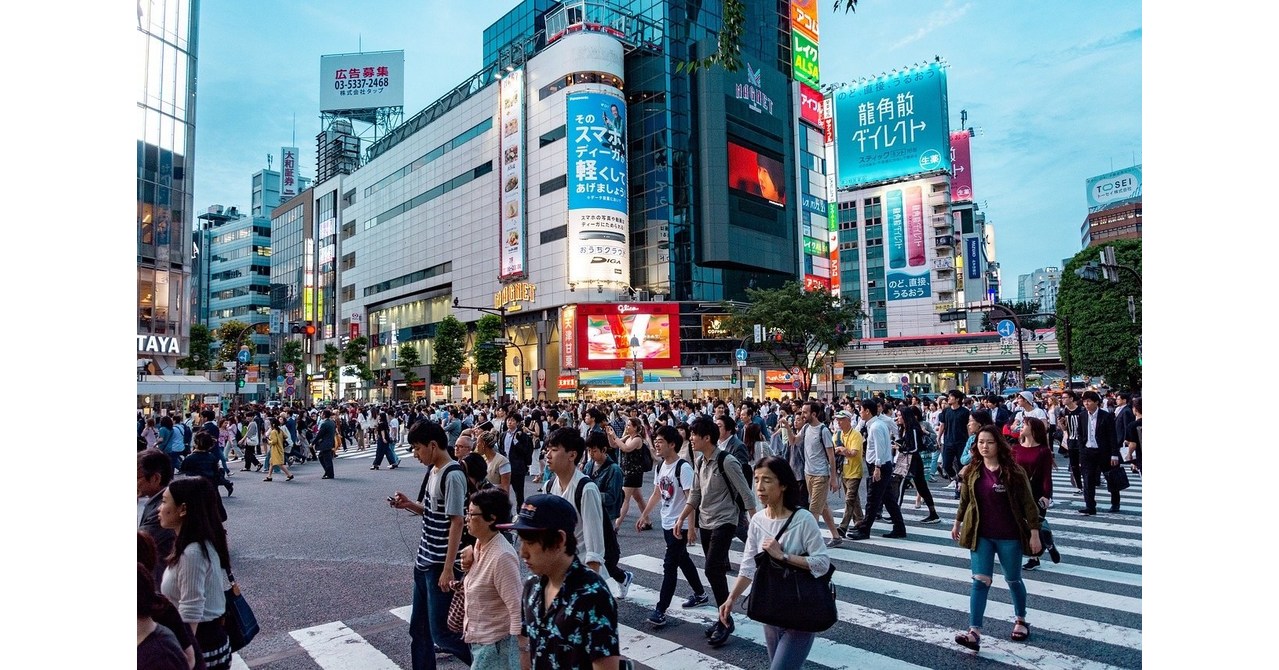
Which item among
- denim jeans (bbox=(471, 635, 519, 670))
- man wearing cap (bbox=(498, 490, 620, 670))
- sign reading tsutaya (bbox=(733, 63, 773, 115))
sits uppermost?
sign reading tsutaya (bbox=(733, 63, 773, 115))

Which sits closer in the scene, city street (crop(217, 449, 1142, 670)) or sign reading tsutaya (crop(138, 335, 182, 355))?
city street (crop(217, 449, 1142, 670))

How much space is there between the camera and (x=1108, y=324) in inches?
1380

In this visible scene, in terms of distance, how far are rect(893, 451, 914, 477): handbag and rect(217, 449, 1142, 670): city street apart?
812 millimetres

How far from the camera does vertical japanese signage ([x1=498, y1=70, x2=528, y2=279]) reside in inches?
2254

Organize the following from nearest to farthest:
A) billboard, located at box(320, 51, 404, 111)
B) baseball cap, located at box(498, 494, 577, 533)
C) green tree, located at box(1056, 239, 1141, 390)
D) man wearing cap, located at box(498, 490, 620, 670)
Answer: man wearing cap, located at box(498, 490, 620, 670)
baseball cap, located at box(498, 494, 577, 533)
green tree, located at box(1056, 239, 1141, 390)
billboard, located at box(320, 51, 404, 111)

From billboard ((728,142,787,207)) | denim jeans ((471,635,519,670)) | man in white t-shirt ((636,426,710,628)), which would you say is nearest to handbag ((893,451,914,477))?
man in white t-shirt ((636,426,710,628))

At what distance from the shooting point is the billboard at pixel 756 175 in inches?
2312

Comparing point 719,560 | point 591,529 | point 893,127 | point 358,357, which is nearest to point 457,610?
point 591,529

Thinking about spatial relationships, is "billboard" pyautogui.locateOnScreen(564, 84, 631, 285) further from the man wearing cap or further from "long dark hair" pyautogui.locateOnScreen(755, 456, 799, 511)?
the man wearing cap

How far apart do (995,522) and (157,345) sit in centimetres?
4282

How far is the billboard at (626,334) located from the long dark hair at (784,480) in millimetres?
49172

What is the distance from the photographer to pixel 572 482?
510cm
